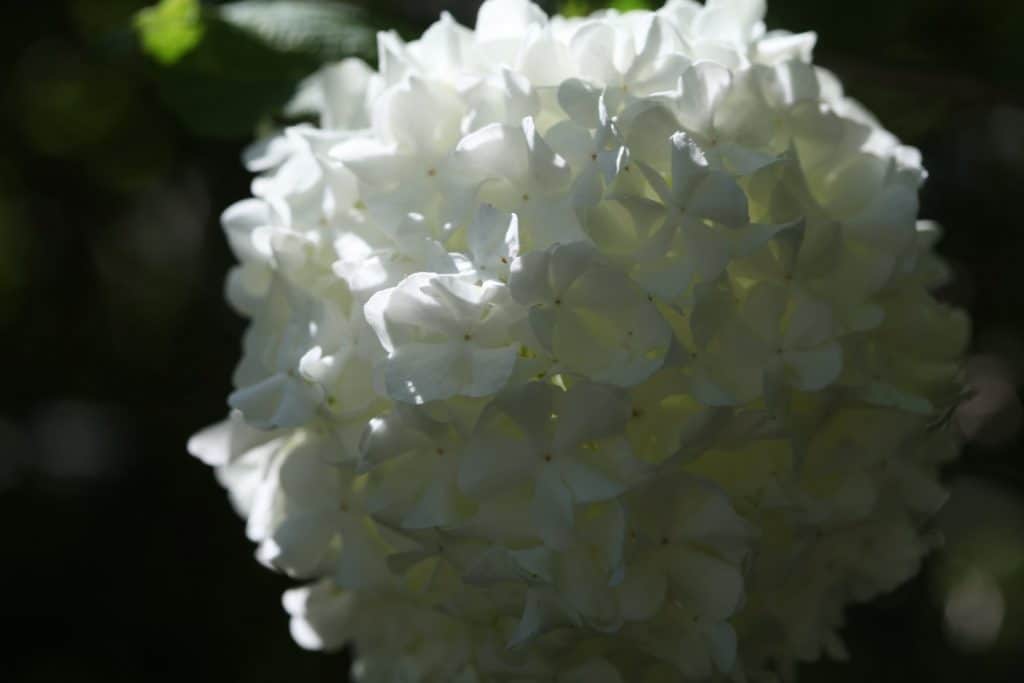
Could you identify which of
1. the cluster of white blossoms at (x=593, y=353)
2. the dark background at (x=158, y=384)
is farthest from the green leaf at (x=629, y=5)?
the dark background at (x=158, y=384)

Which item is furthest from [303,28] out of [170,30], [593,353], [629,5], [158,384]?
[158,384]

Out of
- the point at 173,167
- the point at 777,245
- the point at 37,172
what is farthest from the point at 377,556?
the point at 37,172

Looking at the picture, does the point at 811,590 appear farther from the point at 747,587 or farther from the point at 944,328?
the point at 944,328

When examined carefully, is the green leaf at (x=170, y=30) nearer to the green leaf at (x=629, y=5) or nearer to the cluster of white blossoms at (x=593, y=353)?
the cluster of white blossoms at (x=593, y=353)

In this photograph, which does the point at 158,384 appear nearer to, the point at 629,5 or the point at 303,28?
the point at 303,28

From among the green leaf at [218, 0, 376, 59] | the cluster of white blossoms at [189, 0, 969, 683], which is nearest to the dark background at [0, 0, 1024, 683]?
the green leaf at [218, 0, 376, 59]

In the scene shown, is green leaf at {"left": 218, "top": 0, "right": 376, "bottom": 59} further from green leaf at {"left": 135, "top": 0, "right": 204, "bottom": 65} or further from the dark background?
the dark background
